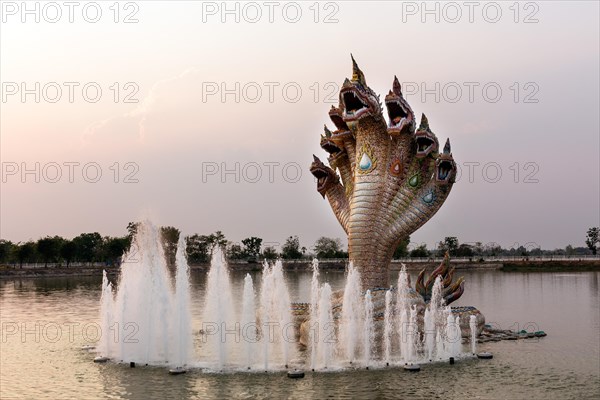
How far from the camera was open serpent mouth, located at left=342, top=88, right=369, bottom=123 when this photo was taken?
2534cm

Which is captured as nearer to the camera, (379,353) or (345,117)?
(379,353)

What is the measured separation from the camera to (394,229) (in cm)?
2523

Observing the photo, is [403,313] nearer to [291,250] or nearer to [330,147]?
[330,147]

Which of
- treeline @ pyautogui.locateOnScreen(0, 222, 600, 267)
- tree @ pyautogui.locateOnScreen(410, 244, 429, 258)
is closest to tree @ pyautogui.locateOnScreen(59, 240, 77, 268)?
treeline @ pyautogui.locateOnScreen(0, 222, 600, 267)

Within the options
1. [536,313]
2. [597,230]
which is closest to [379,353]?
[536,313]

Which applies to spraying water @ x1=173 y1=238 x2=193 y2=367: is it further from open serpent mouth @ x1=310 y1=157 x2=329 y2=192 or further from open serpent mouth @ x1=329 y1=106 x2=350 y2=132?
open serpent mouth @ x1=329 y1=106 x2=350 y2=132

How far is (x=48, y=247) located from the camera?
293ft

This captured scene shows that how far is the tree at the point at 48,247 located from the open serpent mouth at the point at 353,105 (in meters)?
72.5

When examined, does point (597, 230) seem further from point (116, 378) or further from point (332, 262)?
point (116, 378)

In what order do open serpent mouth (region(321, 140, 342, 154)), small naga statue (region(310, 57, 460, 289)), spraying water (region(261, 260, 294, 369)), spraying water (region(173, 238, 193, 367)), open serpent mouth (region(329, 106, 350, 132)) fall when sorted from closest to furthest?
1. spraying water (region(173, 238, 193, 367))
2. spraying water (region(261, 260, 294, 369))
3. small naga statue (region(310, 57, 460, 289))
4. open serpent mouth (region(329, 106, 350, 132))
5. open serpent mouth (region(321, 140, 342, 154))

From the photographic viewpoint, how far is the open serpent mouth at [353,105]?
83.1 ft

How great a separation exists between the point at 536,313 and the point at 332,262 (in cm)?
6997

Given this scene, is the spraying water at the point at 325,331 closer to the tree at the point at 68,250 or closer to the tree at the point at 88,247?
the tree at the point at 68,250

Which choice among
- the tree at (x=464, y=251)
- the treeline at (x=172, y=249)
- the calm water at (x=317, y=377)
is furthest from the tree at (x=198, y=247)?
the calm water at (x=317, y=377)
